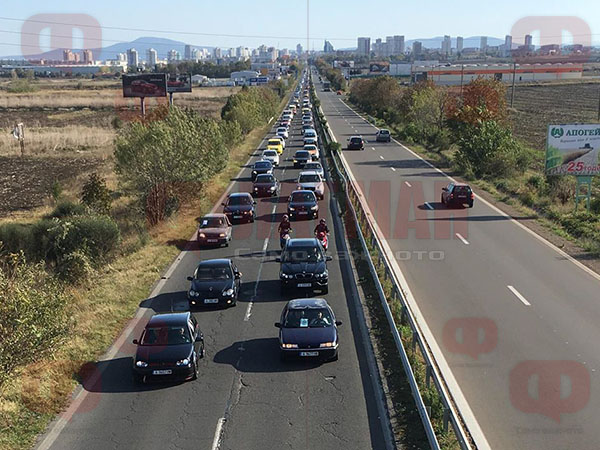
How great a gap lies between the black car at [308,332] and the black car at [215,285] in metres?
3.50

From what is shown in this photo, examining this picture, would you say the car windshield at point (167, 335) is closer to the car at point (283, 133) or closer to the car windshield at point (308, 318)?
the car windshield at point (308, 318)

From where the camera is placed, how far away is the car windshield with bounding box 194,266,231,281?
2044 centimetres

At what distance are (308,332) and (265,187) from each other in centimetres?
2495

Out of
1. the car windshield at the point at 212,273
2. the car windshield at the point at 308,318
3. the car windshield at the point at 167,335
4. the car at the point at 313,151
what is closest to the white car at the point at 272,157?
the car at the point at 313,151

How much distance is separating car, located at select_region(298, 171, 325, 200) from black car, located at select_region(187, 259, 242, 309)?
17397mm

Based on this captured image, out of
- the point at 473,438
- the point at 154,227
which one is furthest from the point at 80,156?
the point at 473,438

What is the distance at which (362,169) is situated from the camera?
50031mm

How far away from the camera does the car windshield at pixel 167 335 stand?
594 inches

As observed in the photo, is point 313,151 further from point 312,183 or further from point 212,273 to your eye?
point 212,273

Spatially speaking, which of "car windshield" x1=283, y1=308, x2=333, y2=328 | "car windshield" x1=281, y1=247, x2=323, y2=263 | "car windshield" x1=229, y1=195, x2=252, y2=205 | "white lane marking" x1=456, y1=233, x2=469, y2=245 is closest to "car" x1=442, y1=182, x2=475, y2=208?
"white lane marking" x1=456, y1=233, x2=469, y2=245

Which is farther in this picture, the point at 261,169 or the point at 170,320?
the point at 261,169

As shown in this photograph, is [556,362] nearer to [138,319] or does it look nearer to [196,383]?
[196,383]

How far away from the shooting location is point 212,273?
20625mm

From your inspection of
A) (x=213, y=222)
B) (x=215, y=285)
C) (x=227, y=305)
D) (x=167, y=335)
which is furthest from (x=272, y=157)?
(x=167, y=335)
